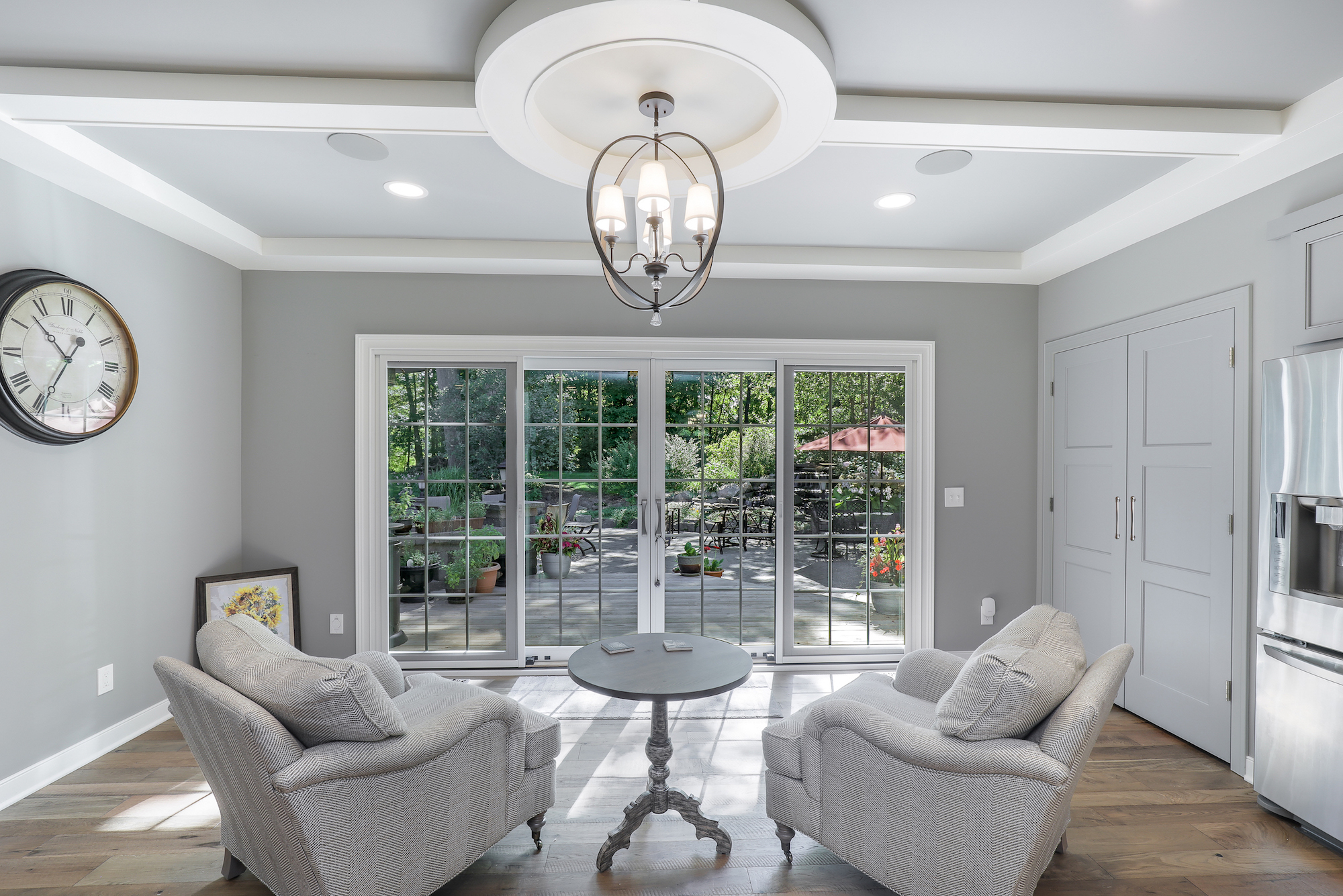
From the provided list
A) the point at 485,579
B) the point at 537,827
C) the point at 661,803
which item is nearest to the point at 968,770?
the point at 661,803

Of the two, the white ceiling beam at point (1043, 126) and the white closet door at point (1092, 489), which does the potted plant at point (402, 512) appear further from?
the white closet door at point (1092, 489)

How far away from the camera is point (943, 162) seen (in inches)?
99.4

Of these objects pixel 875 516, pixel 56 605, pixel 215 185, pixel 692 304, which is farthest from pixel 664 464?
pixel 56 605

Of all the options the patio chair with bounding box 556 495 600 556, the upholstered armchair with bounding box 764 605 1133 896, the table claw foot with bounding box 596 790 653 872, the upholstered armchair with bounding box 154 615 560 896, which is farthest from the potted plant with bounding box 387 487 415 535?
the upholstered armchair with bounding box 764 605 1133 896

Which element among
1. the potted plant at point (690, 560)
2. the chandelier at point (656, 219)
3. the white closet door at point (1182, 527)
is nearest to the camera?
the chandelier at point (656, 219)

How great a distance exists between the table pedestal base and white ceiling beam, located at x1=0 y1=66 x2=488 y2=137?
6.62 ft

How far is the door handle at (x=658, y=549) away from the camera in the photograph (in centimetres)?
391

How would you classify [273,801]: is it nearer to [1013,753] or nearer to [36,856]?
[36,856]

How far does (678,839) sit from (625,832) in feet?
0.73

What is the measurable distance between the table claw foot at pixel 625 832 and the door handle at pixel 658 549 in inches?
69.5

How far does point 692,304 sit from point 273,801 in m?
2.99

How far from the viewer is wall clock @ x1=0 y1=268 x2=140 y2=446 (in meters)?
2.37

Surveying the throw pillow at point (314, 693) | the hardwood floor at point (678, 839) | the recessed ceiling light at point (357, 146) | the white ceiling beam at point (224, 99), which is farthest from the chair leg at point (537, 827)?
the recessed ceiling light at point (357, 146)

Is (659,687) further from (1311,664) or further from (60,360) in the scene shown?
(60,360)
